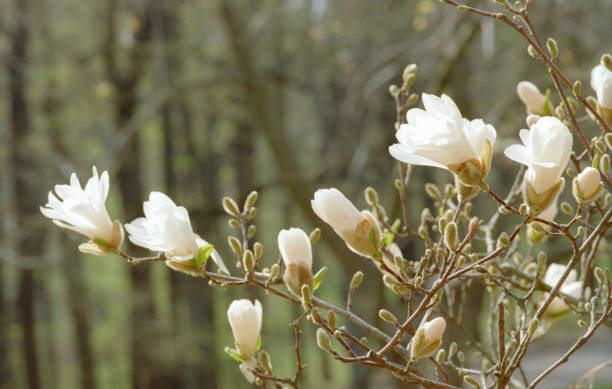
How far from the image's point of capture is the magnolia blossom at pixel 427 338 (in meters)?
0.94

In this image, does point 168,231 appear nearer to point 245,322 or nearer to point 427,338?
point 245,322

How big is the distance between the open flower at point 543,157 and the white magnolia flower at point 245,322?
46cm

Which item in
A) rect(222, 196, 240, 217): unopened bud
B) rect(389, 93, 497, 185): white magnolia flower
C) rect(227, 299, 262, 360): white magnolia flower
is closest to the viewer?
rect(389, 93, 497, 185): white magnolia flower

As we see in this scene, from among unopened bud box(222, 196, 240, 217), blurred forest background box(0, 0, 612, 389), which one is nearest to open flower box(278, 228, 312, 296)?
unopened bud box(222, 196, 240, 217)

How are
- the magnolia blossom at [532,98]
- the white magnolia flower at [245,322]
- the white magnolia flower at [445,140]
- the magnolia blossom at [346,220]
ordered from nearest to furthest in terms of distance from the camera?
the white magnolia flower at [445,140] < the magnolia blossom at [346,220] < the white magnolia flower at [245,322] < the magnolia blossom at [532,98]

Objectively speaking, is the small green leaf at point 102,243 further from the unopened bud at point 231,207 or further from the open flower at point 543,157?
the open flower at point 543,157

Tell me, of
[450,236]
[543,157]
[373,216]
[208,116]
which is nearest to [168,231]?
[373,216]

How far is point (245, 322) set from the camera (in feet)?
3.63

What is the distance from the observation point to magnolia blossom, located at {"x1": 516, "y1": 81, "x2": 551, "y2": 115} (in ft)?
4.49

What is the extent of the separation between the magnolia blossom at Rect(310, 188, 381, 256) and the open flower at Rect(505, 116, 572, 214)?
9.1 inches

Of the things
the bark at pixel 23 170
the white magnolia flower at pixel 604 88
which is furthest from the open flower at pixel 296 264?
the bark at pixel 23 170

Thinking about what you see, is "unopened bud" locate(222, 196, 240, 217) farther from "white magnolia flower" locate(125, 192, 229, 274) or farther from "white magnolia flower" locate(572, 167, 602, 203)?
"white magnolia flower" locate(572, 167, 602, 203)

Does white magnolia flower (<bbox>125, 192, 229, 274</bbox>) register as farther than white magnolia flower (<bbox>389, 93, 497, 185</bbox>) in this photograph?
Yes

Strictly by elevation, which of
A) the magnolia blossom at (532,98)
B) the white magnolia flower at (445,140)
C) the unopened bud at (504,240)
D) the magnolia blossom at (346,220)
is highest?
the magnolia blossom at (532,98)
